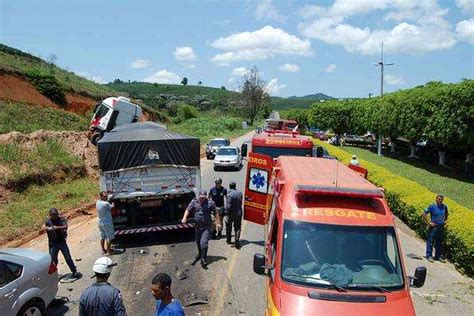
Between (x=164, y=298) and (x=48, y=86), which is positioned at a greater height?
(x=48, y=86)

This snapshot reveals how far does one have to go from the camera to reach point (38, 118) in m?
37.6

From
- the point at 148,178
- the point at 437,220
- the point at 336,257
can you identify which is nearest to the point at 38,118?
the point at 148,178

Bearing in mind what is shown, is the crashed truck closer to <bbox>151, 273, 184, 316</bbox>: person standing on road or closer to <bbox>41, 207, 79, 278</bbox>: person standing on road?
<bbox>41, 207, 79, 278</bbox>: person standing on road

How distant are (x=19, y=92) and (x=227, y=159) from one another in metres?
29.6

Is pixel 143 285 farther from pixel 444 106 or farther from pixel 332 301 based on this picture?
pixel 444 106

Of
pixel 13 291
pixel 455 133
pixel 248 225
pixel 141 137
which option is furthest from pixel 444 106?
pixel 13 291

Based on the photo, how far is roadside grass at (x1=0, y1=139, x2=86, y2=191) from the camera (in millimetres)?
18344

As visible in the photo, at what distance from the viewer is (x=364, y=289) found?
226 inches

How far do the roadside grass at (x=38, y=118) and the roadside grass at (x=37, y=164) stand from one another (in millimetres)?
10330

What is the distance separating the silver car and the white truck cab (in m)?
19.5

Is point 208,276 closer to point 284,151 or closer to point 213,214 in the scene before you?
point 213,214

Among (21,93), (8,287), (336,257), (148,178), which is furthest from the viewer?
(21,93)

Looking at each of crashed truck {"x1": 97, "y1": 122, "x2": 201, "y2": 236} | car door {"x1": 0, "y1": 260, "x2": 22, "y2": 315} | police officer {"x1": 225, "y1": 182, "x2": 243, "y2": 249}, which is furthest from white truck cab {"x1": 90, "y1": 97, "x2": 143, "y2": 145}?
car door {"x1": 0, "y1": 260, "x2": 22, "y2": 315}

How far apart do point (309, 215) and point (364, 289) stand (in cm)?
121
